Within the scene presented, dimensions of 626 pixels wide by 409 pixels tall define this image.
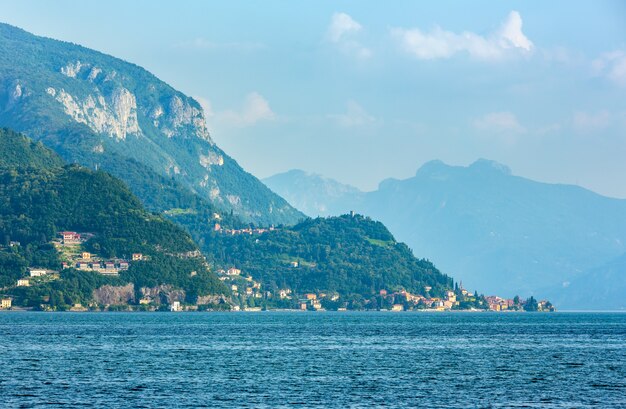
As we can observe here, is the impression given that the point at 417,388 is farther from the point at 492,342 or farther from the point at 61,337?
the point at 61,337

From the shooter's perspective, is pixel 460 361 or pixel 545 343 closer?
pixel 460 361

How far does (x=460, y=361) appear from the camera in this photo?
14562cm

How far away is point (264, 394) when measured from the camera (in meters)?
108

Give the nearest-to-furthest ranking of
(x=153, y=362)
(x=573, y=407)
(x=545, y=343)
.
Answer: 1. (x=573, y=407)
2. (x=153, y=362)
3. (x=545, y=343)

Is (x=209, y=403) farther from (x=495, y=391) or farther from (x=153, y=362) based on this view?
(x=153, y=362)

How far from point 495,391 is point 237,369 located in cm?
3527

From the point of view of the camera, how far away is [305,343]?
18525cm

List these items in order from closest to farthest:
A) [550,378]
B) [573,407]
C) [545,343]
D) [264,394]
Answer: [573,407], [264,394], [550,378], [545,343]

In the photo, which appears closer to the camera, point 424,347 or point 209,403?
point 209,403

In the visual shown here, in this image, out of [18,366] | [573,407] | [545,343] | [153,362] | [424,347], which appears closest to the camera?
[573,407]

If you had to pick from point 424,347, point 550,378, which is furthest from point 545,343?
point 550,378

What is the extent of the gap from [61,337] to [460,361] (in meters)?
76.7

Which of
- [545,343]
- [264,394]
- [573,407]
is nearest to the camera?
[573,407]

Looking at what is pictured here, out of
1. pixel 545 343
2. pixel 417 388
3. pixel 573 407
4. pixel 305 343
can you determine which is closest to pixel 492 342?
pixel 545 343
